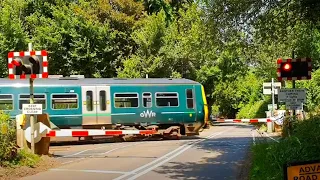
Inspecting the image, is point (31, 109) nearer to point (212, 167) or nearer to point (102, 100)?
point (212, 167)

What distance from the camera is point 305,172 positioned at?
4.80 metres

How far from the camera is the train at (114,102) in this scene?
20812 mm

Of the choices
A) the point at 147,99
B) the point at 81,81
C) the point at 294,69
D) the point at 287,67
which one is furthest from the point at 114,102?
the point at 294,69

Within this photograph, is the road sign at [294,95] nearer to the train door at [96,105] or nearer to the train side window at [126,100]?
the train side window at [126,100]

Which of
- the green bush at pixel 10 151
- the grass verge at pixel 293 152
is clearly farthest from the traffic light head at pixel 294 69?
the green bush at pixel 10 151

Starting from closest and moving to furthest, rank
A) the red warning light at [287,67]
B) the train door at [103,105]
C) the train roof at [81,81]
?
the red warning light at [287,67]
the train roof at [81,81]
the train door at [103,105]

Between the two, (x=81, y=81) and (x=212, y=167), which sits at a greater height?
(x=81, y=81)

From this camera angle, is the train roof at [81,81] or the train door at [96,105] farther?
the train door at [96,105]

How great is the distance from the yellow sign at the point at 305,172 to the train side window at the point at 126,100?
57.7 feet

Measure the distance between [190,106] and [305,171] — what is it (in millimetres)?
18590

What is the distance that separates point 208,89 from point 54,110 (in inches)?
1047

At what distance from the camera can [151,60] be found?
34156mm

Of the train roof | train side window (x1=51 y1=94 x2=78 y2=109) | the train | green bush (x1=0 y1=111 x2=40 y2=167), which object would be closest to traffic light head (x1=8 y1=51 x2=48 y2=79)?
green bush (x1=0 y1=111 x2=40 y2=167)

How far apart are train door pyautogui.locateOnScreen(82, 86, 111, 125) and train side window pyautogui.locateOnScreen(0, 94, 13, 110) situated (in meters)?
3.26
